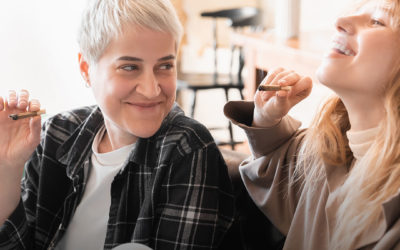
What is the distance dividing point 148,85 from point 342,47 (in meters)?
0.44

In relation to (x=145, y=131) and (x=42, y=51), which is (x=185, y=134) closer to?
(x=145, y=131)

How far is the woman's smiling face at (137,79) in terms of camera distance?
113 cm

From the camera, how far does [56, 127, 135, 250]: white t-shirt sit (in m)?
1.26

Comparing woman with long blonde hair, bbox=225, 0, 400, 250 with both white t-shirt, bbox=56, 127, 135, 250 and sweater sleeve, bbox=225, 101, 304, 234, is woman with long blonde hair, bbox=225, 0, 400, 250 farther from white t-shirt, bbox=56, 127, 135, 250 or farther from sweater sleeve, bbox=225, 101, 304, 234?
white t-shirt, bbox=56, 127, 135, 250

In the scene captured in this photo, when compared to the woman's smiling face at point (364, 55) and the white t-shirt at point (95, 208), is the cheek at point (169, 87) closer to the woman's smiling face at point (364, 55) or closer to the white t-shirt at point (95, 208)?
the white t-shirt at point (95, 208)

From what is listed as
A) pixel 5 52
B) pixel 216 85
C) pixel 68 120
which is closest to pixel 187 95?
pixel 216 85

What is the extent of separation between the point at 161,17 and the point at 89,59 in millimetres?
217

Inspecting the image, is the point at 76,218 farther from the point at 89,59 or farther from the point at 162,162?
the point at 89,59

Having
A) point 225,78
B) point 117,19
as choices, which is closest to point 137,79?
point 117,19

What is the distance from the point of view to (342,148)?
1.07 metres

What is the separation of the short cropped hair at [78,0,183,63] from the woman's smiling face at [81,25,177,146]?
0.02 metres

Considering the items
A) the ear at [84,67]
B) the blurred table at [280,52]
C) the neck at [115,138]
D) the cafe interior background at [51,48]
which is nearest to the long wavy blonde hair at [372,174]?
the neck at [115,138]

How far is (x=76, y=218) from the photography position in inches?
50.6

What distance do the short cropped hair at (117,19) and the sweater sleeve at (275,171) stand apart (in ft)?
0.95
